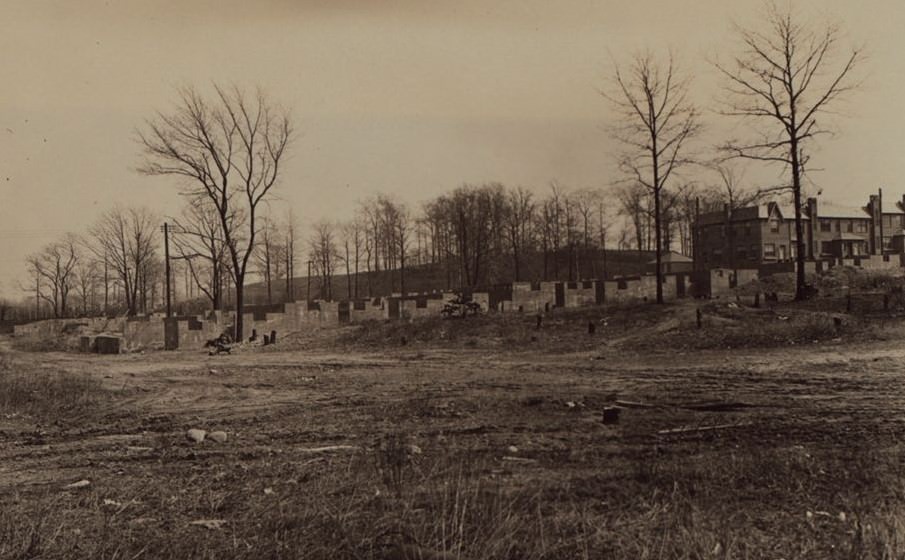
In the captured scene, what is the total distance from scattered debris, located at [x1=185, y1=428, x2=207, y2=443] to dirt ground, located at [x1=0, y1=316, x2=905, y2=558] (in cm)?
15

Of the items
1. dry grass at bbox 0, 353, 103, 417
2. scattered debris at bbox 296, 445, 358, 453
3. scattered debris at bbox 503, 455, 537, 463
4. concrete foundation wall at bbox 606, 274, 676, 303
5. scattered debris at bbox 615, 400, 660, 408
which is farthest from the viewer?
concrete foundation wall at bbox 606, 274, 676, 303

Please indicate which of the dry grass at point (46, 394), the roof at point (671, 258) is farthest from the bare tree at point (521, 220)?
the dry grass at point (46, 394)

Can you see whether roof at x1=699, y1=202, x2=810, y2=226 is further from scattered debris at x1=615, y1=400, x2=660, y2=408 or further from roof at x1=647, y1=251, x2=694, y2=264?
scattered debris at x1=615, y1=400, x2=660, y2=408

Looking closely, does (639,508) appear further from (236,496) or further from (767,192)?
(767,192)

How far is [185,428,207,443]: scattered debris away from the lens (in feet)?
26.6

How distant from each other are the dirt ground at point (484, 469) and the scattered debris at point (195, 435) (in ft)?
0.49

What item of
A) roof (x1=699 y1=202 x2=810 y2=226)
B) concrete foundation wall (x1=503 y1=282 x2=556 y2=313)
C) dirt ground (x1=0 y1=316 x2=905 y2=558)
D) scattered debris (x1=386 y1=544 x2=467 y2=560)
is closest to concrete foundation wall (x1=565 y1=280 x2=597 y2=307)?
concrete foundation wall (x1=503 y1=282 x2=556 y2=313)

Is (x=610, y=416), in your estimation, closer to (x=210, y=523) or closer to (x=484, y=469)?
(x=484, y=469)

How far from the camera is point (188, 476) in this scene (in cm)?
648

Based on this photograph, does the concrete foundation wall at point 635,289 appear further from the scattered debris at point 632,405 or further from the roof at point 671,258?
the roof at point 671,258

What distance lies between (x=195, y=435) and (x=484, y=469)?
13.4 feet

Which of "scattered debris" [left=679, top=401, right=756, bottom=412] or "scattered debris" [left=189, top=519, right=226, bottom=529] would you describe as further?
"scattered debris" [left=679, top=401, right=756, bottom=412]

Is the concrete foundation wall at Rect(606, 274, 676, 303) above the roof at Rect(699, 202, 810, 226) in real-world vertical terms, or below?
below

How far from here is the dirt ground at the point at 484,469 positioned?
444 cm
